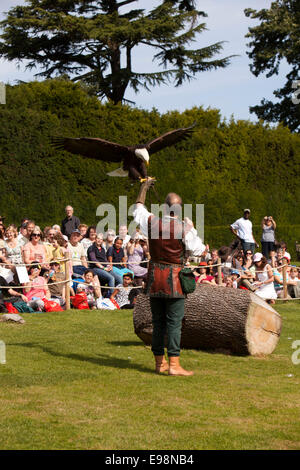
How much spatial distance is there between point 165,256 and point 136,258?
289 inches

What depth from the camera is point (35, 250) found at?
42.4 feet

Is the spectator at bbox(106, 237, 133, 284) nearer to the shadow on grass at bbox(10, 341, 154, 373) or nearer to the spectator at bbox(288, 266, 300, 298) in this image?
the spectator at bbox(288, 266, 300, 298)

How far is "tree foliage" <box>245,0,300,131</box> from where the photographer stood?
3581 cm

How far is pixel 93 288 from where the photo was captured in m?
Result: 13.3

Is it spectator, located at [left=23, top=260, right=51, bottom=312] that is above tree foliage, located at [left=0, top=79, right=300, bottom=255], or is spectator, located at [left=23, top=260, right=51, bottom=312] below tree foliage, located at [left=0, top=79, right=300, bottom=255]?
below

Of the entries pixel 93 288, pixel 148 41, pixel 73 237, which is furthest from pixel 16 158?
pixel 148 41

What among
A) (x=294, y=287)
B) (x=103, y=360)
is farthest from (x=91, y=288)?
(x=103, y=360)

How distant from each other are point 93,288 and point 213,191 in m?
10.0

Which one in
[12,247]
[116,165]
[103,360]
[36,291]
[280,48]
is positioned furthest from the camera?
[280,48]

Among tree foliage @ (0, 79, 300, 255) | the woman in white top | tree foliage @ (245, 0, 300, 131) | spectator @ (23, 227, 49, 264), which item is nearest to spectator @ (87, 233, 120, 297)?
spectator @ (23, 227, 49, 264)

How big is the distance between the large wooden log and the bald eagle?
194 cm

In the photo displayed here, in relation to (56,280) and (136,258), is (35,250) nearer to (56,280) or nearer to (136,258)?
(56,280)

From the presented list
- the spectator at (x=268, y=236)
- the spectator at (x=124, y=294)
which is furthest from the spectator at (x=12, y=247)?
the spectator at (x=268, y=236)
